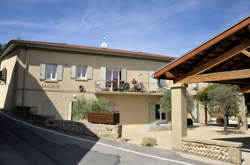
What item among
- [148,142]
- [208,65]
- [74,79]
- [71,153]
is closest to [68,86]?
[74,79]

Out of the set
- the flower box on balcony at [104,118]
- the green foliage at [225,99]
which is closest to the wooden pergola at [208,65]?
the flower box on balcony at [104,118]

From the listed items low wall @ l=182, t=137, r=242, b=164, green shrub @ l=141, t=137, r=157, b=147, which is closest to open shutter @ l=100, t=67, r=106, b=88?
green shrub @ l=141, t=137, r=157, b=147

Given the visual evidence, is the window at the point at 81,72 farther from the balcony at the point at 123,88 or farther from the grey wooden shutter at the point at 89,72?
the balcony at the point at 123,88

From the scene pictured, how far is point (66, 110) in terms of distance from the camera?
17.1 metres

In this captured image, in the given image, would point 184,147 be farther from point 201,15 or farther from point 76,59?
point 76,59

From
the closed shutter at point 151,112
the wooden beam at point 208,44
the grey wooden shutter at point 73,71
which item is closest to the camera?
the wooden beam at point 208,44

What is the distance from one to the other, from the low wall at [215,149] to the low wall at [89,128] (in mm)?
3780

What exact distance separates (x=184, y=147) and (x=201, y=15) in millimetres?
7790

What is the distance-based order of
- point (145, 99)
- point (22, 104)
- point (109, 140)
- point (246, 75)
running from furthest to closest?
point (145, 99), point (22, 104), point (109, 140), point (246, 75)

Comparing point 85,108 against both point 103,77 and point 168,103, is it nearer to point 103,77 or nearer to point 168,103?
point 103,77

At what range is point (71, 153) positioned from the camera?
7133mm

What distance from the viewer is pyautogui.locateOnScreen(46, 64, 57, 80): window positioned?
56.1 ft

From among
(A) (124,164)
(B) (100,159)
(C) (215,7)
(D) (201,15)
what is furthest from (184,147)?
(D) (201,15)

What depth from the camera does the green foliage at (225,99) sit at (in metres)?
13.2
